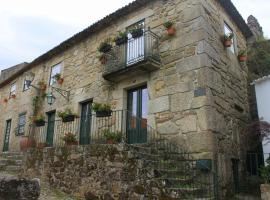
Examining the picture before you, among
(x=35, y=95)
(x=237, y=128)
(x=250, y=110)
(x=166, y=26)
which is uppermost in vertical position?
(x=166, y=26)

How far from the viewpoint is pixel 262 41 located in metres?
11.1

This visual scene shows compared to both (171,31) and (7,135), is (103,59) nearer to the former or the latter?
(171,31)

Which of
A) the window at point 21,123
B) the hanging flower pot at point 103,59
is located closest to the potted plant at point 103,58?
the hanging flower pot at point 103,59

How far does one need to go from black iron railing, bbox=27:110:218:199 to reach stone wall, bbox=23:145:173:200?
7.6 inches

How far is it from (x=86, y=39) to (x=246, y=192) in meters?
7.71

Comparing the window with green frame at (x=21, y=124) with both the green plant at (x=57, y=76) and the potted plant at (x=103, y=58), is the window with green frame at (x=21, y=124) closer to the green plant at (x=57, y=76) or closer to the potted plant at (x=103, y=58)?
the green plant at (x=57, y=76)

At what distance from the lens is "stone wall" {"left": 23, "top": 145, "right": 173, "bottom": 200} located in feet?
17.4

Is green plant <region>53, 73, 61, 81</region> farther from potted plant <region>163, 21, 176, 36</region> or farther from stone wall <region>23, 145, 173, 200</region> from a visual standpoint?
potted plant <region>163, 21, 176, 36</region>

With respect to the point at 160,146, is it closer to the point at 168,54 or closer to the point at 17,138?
the point at 168,54

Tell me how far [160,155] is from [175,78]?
6.96 feet

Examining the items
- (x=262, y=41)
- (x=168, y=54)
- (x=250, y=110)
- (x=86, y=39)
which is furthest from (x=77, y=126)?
(x=262, y=41)

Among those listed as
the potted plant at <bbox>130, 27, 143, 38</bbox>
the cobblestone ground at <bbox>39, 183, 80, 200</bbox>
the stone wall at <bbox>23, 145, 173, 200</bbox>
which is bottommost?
the cobblestone ground at <bbox>39, 183, 80, 200</bbox>

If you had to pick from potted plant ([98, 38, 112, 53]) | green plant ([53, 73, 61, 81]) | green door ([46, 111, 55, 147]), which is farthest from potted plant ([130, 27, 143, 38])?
green door ([46, 111, 55, 147])

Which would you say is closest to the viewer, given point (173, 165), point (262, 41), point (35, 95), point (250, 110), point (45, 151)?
point (173, 165)
